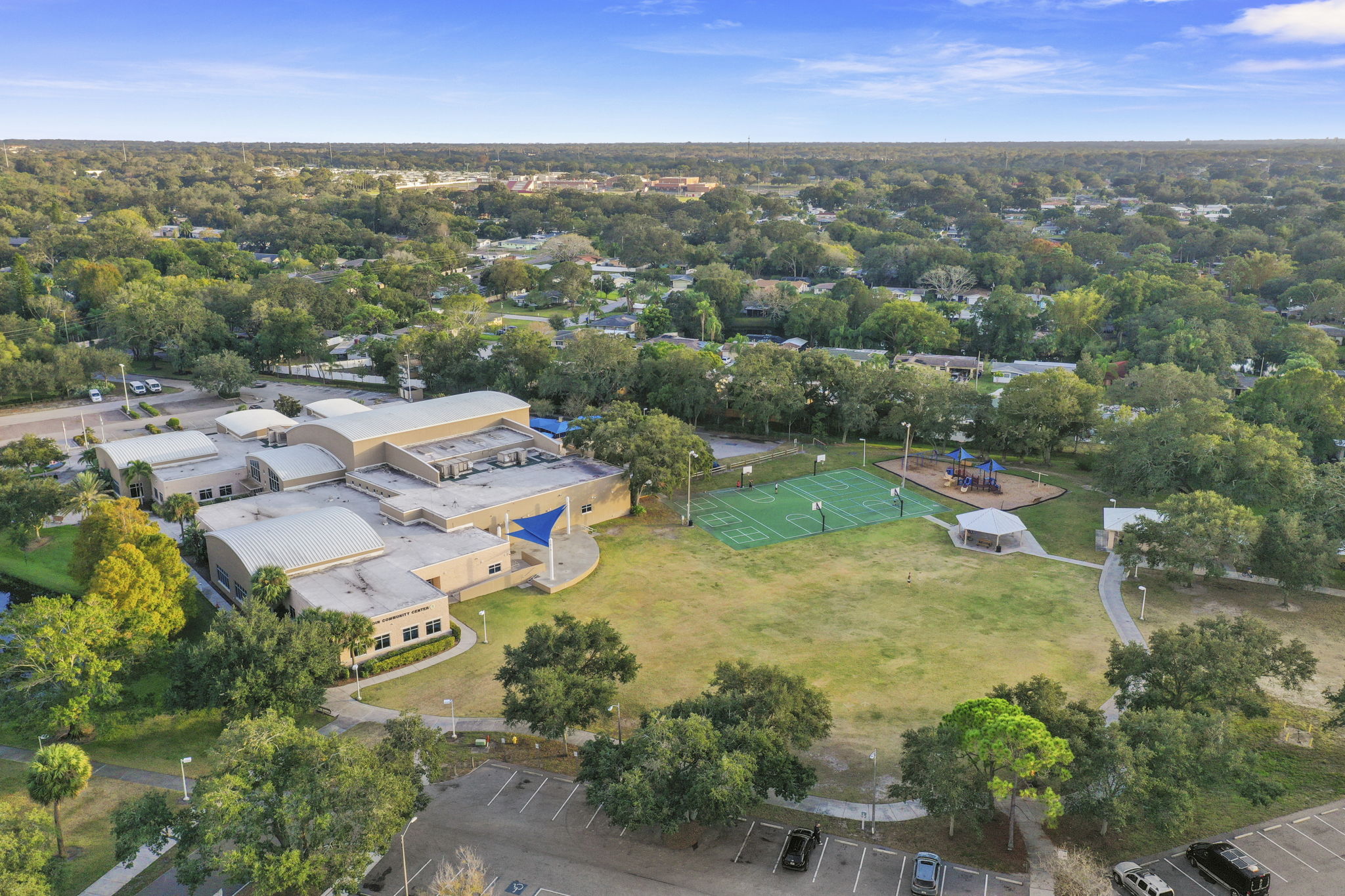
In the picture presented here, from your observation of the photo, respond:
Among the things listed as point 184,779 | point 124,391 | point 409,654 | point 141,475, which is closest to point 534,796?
point 409,654

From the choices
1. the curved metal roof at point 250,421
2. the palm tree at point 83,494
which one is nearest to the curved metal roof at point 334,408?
the curved metal roof at point 250,421

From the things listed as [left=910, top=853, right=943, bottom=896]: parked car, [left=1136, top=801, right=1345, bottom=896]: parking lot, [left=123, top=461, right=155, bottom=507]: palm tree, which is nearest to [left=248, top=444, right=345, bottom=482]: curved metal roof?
[left=123, top=461, right=155, bottom=507]: palm tree

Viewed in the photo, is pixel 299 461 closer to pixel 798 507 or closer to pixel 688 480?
pixel 688 480

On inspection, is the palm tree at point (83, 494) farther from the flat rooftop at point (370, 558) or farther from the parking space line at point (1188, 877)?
the parking space line at point (1188, 877)

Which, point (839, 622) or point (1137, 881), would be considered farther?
point (839, 622)

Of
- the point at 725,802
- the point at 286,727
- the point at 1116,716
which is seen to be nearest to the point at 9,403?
the point at 286,727

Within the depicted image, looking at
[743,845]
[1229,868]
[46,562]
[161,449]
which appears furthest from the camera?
[161,449]
